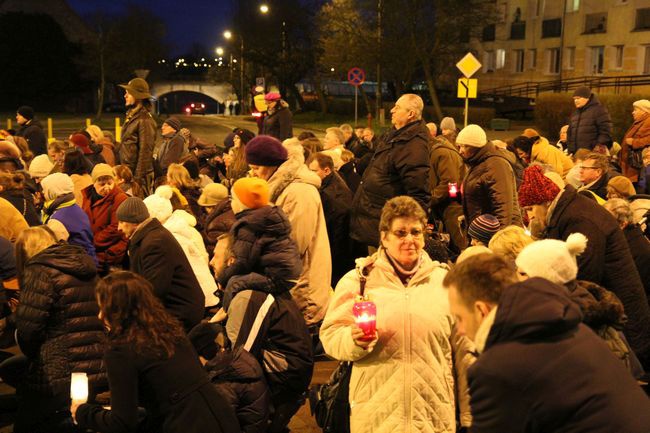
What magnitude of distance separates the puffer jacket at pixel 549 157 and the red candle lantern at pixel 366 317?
705cm

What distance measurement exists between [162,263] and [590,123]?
26.9ft

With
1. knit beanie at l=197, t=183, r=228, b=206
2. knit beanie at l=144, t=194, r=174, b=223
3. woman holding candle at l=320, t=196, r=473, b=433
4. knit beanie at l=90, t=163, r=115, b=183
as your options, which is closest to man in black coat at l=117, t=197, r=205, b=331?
knit beanie at l=144, t=194, r=174, b=223

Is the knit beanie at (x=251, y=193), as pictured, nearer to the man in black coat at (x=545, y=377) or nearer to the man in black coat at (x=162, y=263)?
the man in black coat at (x=162, y=263)

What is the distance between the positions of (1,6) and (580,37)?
50757mm

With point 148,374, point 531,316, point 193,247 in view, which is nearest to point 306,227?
point 193,247

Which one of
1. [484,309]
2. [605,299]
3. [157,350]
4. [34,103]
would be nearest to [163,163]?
[157,350]

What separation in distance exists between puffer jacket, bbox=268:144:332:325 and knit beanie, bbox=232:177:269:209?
906mm

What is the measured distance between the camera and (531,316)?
2703mm

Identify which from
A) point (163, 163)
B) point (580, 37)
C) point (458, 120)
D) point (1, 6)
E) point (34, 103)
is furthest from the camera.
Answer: point (1, 6)

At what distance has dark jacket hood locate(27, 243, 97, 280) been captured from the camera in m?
5.55

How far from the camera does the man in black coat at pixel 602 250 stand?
548 cm

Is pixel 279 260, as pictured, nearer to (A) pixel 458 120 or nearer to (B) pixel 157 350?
(B) pixel 157 350

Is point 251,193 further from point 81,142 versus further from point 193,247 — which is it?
point 81,142

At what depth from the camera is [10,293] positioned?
677cm
